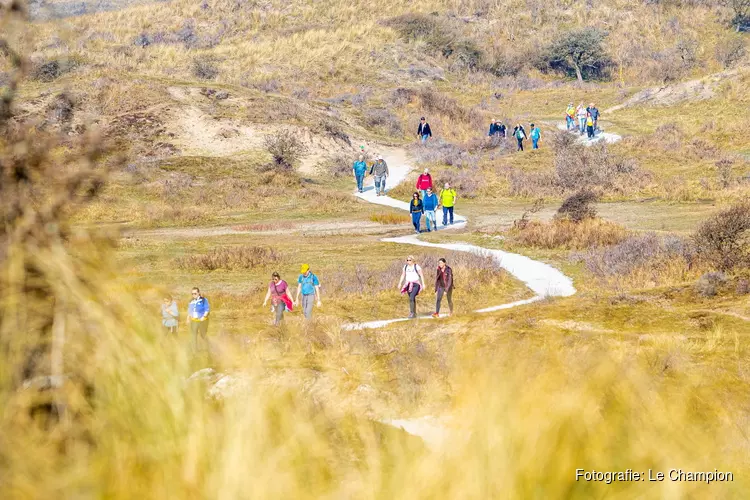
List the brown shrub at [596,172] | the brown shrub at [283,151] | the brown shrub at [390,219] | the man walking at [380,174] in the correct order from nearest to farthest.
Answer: the brown shrub at [390,219], the brown shrub at [596,172], the man walking at [380,174], the brown shrub at [283,151]

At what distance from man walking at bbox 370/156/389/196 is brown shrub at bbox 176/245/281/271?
1459 centimetres

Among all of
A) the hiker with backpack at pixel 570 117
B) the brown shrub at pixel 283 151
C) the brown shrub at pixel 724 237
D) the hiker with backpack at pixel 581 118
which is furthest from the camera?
the hiker with backpack at pixel 570 117

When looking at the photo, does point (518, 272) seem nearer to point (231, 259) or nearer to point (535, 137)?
point (231, 259)

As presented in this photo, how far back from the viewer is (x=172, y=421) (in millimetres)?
2963

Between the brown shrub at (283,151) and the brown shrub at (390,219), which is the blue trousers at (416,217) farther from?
the brown shrub at (283,151)

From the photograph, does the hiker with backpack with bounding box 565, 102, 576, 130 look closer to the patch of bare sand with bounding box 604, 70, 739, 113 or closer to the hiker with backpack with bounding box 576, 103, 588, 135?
the hiker with backpack with bounding box 576, 103, 588, 135

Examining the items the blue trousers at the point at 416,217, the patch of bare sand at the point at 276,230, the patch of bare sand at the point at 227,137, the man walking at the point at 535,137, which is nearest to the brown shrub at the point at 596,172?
the man walking at the point at 535,137

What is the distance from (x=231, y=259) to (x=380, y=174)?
15897 millimetres

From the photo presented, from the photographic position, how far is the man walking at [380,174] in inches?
1540

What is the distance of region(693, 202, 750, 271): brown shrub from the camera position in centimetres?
1918

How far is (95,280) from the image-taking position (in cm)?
318

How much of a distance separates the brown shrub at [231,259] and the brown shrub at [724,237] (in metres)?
12.6

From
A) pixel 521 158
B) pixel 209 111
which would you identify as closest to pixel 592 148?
pixel 521 158

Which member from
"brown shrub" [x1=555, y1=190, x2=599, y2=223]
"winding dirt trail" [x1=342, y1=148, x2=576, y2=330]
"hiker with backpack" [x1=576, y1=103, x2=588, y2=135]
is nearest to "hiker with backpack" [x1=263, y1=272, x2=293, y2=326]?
"winding dirt trail" [x1=342, y1=148, x2=576, y2=330]
